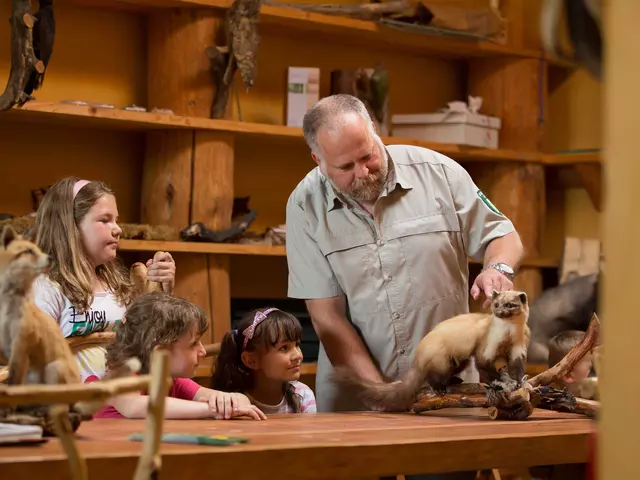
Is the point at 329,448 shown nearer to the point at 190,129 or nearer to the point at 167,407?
the point at 167,407

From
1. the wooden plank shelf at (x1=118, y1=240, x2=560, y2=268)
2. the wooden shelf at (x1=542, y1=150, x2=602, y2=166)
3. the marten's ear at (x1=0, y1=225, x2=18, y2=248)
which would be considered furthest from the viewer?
the wooden shelf at (x1=542, y1=150, x2=602, y2=166)

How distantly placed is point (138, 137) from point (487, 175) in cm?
180

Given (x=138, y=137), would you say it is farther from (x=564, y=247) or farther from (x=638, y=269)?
(x=638, y=269)

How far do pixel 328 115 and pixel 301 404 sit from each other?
95cm

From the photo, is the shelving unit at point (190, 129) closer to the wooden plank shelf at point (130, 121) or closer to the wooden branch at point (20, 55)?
the wooden plank shelf at point (130, 121)

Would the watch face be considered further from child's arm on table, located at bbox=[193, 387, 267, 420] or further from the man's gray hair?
child's arm on table, located at bbox=[193, 387, 267, 420]

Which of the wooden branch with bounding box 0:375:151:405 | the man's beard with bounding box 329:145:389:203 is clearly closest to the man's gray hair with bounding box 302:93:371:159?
the man's beard with bounding box 329:145:389:203

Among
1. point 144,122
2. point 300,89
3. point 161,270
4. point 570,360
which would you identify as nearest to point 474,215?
point 570,360

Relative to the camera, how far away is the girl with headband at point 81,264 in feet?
9.32

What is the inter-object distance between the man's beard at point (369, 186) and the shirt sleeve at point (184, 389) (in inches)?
27.7

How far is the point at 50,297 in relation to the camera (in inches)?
111

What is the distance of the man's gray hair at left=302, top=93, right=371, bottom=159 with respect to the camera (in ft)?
9.41

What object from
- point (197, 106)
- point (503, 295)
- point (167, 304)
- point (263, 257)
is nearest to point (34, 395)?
point (167, 304)

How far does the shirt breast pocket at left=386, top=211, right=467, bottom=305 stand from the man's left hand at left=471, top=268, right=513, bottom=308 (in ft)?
1.00
